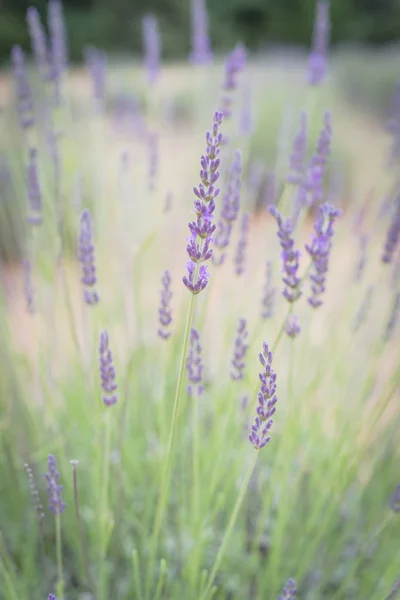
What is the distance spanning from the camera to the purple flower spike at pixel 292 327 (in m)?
0.80

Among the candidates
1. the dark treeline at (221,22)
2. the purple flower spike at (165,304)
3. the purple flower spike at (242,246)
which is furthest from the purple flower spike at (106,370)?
the dark treeline at (221,22)

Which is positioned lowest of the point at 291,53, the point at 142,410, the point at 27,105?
the point at 142,410

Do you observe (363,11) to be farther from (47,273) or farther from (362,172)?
(47,273)

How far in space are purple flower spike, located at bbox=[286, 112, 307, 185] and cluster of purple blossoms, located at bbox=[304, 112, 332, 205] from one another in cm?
7

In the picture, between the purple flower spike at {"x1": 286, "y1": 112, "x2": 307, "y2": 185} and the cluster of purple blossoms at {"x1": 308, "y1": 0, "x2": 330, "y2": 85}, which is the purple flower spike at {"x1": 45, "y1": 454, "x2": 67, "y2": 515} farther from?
the cluster of purple blossoms at {"x1": 308, "y1": 0, "x2": 330, "y2": 85}

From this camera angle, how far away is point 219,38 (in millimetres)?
7332

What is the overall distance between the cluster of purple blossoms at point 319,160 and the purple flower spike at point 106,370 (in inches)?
17.1

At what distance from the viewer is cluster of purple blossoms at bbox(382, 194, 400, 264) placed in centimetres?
98

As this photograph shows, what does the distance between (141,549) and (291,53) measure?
→ 6.46m

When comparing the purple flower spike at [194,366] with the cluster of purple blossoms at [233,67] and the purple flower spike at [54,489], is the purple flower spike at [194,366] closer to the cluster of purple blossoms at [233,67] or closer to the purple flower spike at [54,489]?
the purple flower spike at [54,489]

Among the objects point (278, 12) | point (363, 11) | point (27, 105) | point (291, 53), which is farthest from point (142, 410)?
point (363, 11)

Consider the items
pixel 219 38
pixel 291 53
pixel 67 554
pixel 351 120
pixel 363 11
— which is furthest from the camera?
pixel 363 11

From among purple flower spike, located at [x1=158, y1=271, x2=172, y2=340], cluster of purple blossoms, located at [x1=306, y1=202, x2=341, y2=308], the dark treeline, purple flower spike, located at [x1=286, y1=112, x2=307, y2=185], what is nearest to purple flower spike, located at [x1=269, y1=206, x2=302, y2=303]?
cluster of purple blossoms, located at [x1=306, y1=202, x2=341, y2=308]

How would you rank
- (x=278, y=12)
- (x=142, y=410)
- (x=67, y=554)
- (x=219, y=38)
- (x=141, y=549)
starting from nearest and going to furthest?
(x=141, y=549) → (x=67, y=554) → (x=142, y=410) → (x=219, y=38) → (x=278, y=12)
